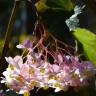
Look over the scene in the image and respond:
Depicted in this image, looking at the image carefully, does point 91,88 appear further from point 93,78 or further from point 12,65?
point 12,65

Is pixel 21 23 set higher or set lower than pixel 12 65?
higher

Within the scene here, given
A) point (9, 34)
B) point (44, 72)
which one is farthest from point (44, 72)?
point (9, 34)

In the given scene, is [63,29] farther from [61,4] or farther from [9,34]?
[9,34]

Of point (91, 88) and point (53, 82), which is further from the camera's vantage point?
point (91, 88)

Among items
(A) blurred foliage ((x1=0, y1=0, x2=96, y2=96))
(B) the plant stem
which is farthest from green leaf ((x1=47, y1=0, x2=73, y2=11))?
(B) the plant stem

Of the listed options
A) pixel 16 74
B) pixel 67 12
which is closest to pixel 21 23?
pixel 67 12

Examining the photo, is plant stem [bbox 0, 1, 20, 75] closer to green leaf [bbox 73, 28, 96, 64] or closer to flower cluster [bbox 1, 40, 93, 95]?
flower cluster [bbox 1, 40, 93, 95]
